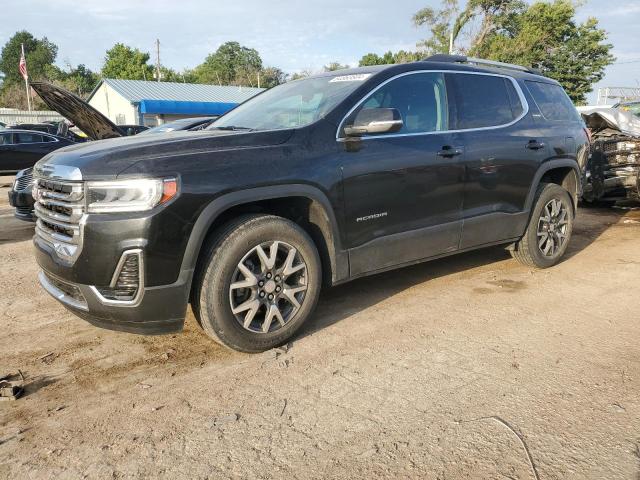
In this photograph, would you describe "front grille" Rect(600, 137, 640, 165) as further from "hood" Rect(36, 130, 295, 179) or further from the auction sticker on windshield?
"hood" Rect(36, 130, 295, 179)

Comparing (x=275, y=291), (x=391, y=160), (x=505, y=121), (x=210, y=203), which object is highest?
(x=505, y=121)

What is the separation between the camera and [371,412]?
2652 mm

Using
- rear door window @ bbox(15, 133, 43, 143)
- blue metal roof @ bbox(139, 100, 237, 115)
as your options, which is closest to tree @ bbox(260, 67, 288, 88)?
blue metal roof @ bbox(139, 100, 237, 115)

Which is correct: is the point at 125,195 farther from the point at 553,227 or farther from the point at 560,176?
the point at 560,176

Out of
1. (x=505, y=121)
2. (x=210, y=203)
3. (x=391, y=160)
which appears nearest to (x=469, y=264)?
(x=505, y=121)

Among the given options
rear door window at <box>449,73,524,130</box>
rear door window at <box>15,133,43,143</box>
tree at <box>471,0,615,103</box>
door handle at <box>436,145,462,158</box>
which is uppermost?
tree at <box>471,0,615,103</box>

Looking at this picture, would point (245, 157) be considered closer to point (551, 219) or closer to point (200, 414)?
point (200, 414)

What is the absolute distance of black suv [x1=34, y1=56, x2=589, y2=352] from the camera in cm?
285

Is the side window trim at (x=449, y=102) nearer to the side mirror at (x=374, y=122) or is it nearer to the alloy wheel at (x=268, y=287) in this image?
the side mirror at (x=374, y=122)

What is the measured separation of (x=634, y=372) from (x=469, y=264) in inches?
96.4

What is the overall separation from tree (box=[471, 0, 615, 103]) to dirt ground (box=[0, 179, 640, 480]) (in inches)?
1668

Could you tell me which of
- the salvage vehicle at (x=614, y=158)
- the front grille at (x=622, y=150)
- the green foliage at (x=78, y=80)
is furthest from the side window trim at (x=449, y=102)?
the green foliage at (x=78, y=80)

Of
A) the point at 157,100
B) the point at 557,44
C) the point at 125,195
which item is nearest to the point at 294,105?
the point at 125,195

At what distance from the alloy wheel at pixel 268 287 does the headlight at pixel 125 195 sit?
0.65 m
